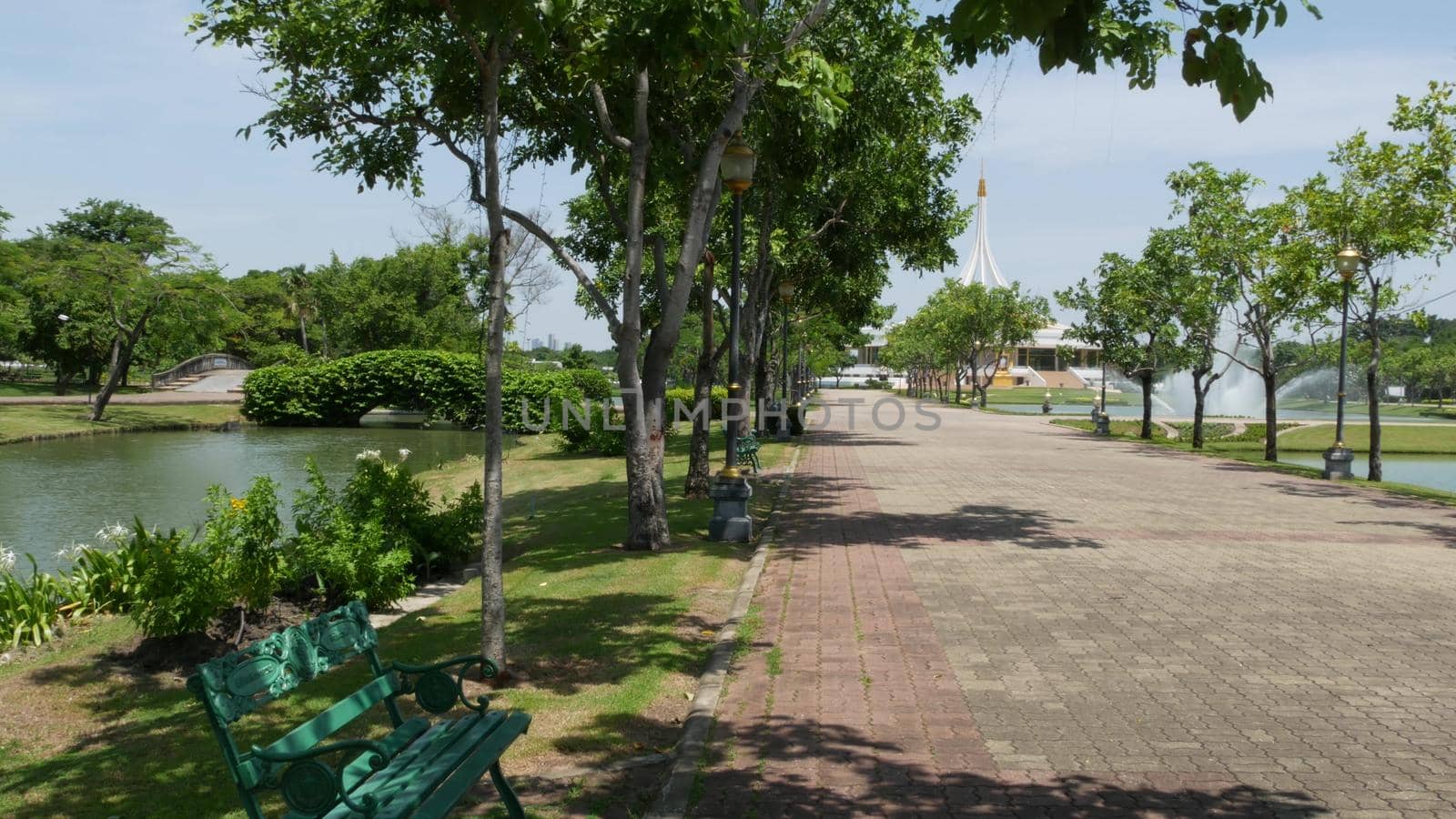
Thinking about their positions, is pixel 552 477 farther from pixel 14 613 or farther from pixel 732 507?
pixel 14 613

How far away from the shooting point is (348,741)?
337cm

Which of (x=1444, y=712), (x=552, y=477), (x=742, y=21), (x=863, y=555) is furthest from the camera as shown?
(x=552, y=477)

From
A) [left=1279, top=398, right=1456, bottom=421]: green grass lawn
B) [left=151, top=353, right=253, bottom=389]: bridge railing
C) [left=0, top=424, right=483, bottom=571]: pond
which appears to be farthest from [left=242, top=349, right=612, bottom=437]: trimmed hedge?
[left=1279, top=398, right=1456, bottom=421]: green grass lawn

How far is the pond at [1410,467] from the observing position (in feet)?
80.6

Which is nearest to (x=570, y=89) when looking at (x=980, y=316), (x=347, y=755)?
(x=347, y=755)

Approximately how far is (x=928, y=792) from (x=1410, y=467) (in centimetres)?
3036

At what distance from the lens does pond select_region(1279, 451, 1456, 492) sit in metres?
24.6

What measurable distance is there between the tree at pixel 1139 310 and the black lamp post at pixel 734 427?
64.3 feet

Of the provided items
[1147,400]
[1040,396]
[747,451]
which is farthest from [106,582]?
[1040,396]

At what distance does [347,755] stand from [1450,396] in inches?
4281

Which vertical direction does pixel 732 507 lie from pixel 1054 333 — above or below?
below

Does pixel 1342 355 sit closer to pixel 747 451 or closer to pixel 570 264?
pixel 747 451

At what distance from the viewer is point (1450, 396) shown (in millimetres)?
92438

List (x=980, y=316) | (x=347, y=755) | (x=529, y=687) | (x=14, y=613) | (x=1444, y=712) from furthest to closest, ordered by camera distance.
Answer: (x=980, y=316)
(x=14, y=613)
(x=529, y=687)
(x=1444, y=712)
(x=347, y=755)
